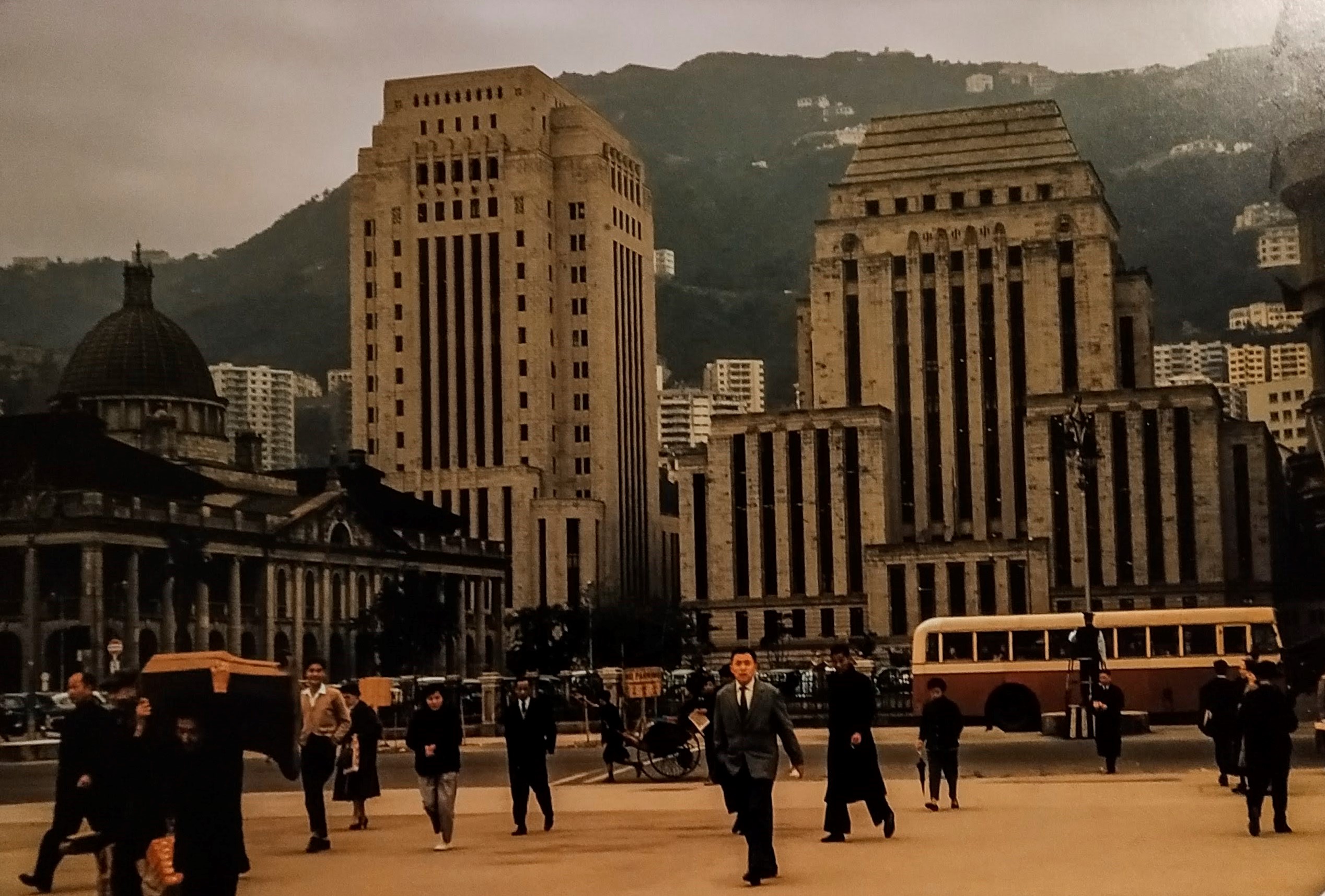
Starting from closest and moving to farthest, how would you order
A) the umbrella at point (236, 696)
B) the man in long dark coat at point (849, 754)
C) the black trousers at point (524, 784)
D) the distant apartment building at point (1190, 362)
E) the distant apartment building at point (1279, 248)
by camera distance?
the umbrella at point (236, 696)
the man in long dark coat at point (849, 754)
the black trousers at point (524, 784)
the distant apartment building at point (1279, 248)
the distant apartment building at point (1190, 362)

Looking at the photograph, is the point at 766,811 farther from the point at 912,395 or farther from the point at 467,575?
the point at 912,395

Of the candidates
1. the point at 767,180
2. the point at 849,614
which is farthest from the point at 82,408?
the point at 849,614

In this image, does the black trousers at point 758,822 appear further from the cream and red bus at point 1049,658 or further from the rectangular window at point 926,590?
the rectangular window at point 926,590

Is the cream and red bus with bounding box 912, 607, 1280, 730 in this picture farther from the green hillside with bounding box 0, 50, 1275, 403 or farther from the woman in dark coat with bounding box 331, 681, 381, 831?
the woman in dark coat with bounding box 331, 681, 381, 831

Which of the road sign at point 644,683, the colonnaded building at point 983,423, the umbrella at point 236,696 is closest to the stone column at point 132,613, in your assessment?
the umbrella at point 236,696

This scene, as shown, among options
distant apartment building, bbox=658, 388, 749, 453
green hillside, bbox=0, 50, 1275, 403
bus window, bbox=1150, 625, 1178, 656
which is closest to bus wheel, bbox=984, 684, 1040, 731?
bus window, bbox=1150, 625, 1178, 656

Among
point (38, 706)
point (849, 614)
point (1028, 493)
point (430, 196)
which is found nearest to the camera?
point (38, 706)
